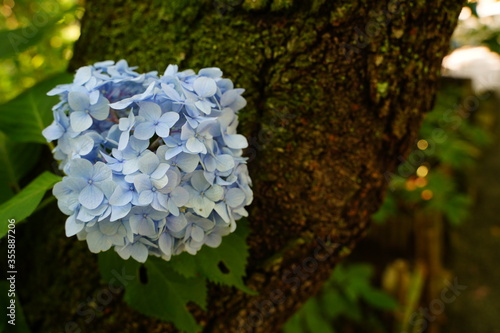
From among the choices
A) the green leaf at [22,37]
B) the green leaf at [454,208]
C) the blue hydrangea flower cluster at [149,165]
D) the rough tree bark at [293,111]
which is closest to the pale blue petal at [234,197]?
the blue hydrangea flower cluster at [149,165]

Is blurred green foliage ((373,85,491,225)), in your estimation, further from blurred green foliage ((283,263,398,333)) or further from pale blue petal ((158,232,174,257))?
pale blue petal ((158,232,174,257))

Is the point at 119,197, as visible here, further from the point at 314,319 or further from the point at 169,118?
the point at 314,319

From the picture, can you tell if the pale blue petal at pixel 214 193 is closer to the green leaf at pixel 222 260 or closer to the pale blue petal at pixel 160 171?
the pale blue petal at pixel 160 171

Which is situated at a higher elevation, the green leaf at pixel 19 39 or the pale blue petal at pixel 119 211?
the pale blue petal at pixel 119 211

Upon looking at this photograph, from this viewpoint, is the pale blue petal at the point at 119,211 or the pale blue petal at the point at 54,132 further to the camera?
the pale blue petal at the point at 54,132

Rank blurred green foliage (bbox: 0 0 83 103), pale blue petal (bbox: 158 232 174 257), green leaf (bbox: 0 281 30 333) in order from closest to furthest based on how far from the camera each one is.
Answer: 1. pale blue petal (bbox: 158 232 174 257)
2. green leaf (bbox: 0 281 30 333)
3. blurred green foliage (bbox: 0 0 83 103)

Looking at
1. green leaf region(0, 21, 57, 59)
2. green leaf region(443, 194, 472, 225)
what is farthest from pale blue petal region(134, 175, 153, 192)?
green leaf region(443, 194, 472, 225)

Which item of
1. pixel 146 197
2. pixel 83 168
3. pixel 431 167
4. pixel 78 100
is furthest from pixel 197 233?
pixel 431 167

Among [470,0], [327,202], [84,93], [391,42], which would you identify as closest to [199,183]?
[84,93]
